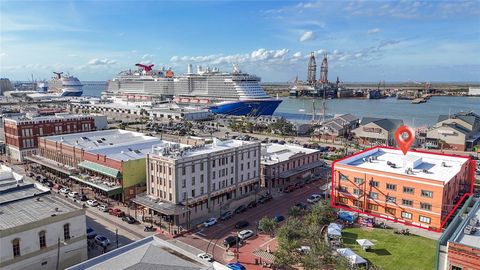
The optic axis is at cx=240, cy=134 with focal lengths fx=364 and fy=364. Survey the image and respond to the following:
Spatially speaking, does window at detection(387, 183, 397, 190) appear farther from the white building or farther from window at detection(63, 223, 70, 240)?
window at detection(63, 223, 70, 240)

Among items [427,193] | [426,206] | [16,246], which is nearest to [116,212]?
[16,246]

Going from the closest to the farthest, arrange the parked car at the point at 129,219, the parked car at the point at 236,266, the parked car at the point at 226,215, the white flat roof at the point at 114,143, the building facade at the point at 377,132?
the parked car at the point at 236,266 < the parked car at the point at 129,219 < the parked car at the point at 226,215 < the white flat roof at the point at 114,143 < the building facade at the point at 377,132

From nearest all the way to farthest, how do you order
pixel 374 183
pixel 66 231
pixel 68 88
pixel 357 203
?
pixel 66 231 → pixel 374 183 → pixel 357 203 → pixel 68 88

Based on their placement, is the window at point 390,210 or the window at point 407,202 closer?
the window at point 407,202

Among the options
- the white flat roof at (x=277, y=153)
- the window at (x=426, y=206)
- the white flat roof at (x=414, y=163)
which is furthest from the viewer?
the white flat roof at (x=277, y=153)

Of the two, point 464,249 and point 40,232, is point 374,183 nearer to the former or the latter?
point 464,249

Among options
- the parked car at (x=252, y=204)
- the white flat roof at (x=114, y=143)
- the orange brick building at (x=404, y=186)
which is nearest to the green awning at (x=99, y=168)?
the white flat roof at (x=114, y=143)

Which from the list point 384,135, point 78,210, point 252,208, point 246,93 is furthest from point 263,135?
point 78,210

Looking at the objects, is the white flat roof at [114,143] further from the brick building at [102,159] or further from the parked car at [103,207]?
the parked car at [103,207]
